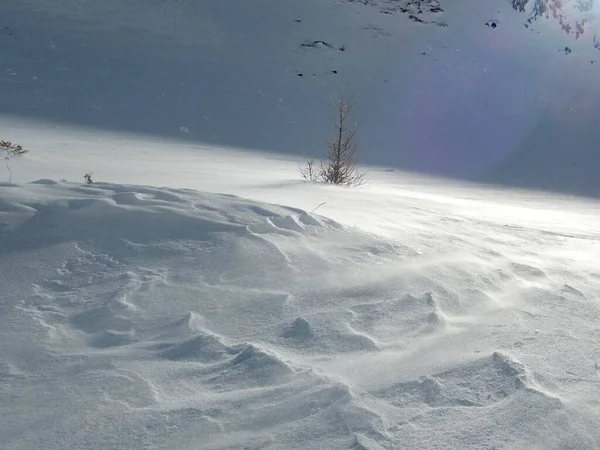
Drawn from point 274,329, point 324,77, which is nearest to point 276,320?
point 274,329

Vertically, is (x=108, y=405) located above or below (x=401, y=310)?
below

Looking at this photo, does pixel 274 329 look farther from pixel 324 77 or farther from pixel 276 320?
pixel 324 77

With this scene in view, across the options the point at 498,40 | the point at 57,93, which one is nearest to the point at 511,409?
the point at 57,93

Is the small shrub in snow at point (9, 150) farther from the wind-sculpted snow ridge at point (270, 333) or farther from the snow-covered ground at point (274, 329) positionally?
the wind-sculpted snow ridge at point (270, 333)

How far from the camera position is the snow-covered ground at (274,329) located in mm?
2111

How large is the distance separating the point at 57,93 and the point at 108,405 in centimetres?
1588

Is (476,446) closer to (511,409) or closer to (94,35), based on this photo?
(511,409)

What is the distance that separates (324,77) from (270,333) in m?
17.8

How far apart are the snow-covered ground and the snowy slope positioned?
1123 cm


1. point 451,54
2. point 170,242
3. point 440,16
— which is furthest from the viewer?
point 440,16

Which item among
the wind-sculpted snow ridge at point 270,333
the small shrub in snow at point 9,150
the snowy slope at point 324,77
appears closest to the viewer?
the wind-sculpted snow ridge at point 270,333

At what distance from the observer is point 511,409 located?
7.25 ft

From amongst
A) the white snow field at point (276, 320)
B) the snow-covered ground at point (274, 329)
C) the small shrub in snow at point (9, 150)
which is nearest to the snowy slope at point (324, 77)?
the small shrub in snow at point (9, 150)

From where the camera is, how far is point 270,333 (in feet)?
9.04
